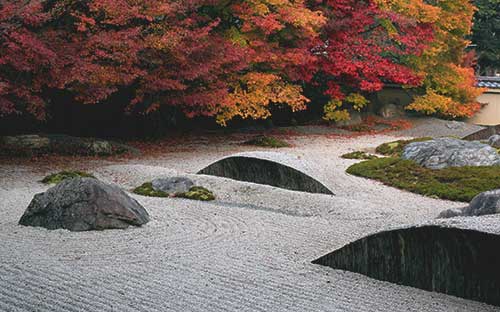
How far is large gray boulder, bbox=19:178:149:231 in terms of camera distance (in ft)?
25.4

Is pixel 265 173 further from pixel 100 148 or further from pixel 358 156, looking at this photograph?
pixel 100 148

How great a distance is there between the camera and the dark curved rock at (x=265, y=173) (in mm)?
11281

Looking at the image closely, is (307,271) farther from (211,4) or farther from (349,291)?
(211,4)

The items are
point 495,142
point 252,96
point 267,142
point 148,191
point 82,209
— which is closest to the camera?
point 82,209

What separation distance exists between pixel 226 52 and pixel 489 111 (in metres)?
13.7

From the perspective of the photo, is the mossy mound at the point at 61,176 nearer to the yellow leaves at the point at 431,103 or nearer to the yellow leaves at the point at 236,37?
the yellow leaves at the point at 236,37

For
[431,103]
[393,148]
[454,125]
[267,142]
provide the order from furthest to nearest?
[431,103] < [454,125] < [267,142] < [393,148]

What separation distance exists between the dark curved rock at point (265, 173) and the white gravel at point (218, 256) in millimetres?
429

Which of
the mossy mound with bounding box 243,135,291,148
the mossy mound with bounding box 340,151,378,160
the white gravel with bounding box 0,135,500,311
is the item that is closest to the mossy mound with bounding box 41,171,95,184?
the white gravel with bounding box 0,135,500,311

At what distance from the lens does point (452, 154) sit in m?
13.1

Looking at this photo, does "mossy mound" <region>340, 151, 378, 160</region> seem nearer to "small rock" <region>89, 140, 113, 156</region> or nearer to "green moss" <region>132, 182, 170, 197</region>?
"small rock" <region>89, 140, 113, 156</region>

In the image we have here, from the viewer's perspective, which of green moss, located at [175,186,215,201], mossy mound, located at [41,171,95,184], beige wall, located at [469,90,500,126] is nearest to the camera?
green moss, located at [175,186,215,201]

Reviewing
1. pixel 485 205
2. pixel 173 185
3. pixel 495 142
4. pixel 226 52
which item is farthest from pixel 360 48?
pixel 485 205

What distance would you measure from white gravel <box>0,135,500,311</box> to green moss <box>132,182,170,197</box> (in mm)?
384
